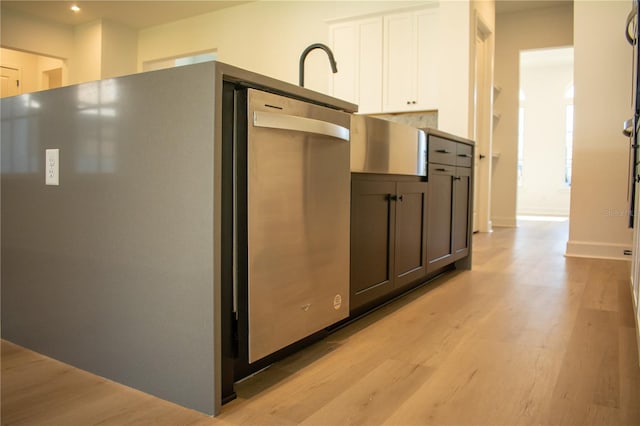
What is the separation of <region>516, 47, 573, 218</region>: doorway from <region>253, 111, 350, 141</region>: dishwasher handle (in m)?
9.03

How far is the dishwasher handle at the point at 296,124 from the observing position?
1.34 metres

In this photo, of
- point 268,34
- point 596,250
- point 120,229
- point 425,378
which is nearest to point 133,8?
point 268,34

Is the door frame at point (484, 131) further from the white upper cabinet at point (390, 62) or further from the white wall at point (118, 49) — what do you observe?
the white wall at point (118, 49)

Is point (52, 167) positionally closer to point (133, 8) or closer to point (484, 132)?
point (484, 132)

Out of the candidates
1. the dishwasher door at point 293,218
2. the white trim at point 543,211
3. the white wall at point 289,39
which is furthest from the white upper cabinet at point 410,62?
the white trim at point 543,211

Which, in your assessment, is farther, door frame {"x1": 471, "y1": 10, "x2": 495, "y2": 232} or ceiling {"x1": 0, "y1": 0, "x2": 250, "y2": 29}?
ceiling {"x1": 0, "y1": 0, "x2": 250, "y2": 29}

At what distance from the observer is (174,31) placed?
7.13 metres

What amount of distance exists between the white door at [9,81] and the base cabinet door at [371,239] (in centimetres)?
800

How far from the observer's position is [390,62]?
5188 mm

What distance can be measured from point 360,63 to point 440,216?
9.65ft

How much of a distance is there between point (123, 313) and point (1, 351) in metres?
0.66

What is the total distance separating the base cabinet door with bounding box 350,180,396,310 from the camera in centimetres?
197

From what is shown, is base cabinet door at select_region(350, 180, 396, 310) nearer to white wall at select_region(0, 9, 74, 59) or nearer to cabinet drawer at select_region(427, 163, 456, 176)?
cabinet drawer at select_region(427, 163, 456, 176)

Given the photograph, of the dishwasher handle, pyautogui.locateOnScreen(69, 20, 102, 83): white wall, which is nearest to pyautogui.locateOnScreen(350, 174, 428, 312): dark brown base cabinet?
the dishwasher handle
